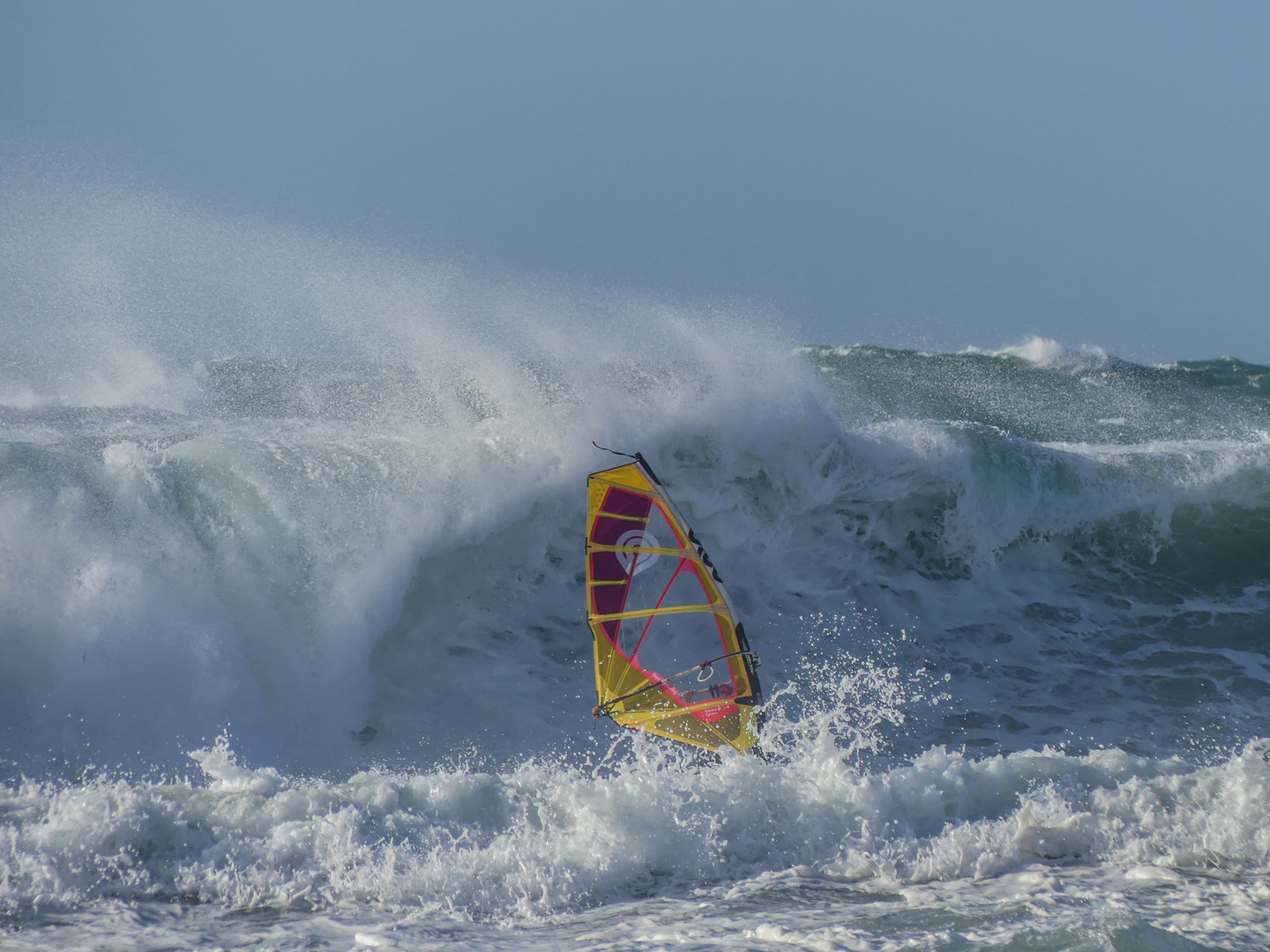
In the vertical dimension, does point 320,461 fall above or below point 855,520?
above

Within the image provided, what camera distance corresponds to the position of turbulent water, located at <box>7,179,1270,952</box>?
4250 mm

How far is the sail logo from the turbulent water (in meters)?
1.17

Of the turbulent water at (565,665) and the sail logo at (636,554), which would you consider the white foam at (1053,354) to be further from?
the sail logo at (636,554)

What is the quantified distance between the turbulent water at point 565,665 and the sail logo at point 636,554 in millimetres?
1175

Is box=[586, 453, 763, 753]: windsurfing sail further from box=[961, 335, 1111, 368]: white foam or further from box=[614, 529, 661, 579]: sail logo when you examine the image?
box=[961, 335, 1111, 368]: white foam

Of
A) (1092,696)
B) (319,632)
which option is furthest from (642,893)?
(1092,696)

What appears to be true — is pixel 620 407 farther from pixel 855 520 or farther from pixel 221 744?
pixel 221 744

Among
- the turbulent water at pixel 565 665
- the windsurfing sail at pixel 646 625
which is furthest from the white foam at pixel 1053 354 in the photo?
the windsurfing sail at pixel 646 625

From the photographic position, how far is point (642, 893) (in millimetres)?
4387

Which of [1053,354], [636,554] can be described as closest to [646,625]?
[636,554]

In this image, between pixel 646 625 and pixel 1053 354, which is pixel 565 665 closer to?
pixel 646 625

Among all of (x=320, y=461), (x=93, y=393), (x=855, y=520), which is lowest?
(x=855, y=520)

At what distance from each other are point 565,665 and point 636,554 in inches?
60.9

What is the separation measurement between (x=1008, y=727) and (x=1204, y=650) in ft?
8.74
